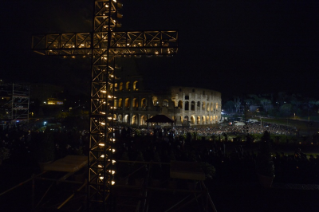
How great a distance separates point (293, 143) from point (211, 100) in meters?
31.5

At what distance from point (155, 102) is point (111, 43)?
33.3 m

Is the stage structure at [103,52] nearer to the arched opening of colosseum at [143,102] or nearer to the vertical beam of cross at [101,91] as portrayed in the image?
the vertical beam of cross at [101,91]

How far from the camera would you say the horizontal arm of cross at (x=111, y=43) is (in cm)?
507

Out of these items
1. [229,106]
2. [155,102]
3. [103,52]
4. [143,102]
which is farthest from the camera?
[229,106]

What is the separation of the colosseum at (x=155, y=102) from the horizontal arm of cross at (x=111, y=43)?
30.2m

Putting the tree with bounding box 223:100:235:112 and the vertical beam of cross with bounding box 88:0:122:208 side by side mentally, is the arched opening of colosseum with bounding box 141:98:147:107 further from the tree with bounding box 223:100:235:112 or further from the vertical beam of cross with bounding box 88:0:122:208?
the tree with bounding box 223:100:235:112

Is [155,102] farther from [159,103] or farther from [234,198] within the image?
[234,198]

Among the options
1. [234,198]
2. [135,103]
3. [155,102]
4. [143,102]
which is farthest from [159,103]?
[234,198]

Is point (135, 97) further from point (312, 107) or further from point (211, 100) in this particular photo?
point (312, 107)

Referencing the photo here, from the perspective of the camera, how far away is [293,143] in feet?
49.2

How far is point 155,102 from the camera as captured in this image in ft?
126

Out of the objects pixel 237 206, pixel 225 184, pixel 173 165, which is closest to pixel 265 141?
pixel 225 184

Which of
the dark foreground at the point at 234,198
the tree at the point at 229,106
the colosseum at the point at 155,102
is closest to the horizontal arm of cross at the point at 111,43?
the dark foreground at the point at 234,198

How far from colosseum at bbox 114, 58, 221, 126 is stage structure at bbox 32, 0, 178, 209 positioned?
3038cm
